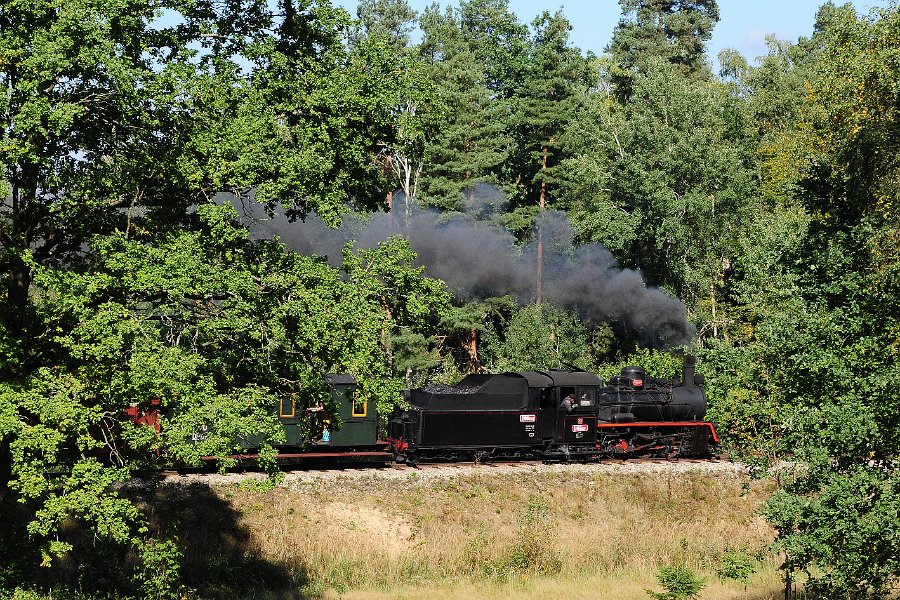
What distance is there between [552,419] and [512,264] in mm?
22226

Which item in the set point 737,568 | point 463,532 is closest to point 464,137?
point 463,532

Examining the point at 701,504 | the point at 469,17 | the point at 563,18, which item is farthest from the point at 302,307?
the point at 469,17

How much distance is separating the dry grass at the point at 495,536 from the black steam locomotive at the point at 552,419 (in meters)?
1.45

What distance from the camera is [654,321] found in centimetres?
5372

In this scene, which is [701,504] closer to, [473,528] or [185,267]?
[473,528]

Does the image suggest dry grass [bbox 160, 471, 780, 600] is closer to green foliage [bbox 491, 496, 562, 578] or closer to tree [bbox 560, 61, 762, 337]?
green foliage [bbox 491, 496, 562, 578]

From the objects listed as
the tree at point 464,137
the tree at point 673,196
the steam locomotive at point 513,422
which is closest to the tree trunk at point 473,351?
the tree at point 464,137

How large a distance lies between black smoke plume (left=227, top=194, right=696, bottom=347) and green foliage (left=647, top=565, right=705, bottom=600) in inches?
1160

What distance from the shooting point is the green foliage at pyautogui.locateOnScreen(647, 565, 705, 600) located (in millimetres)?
23453

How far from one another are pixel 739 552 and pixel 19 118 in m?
23.8

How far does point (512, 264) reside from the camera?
55281 millimetres

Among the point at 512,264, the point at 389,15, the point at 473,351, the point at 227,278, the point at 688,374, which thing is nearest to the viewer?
the point at 227,278

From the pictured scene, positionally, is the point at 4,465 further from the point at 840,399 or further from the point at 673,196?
the point at 673,196

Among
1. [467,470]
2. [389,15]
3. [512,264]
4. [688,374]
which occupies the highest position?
[389,15]
